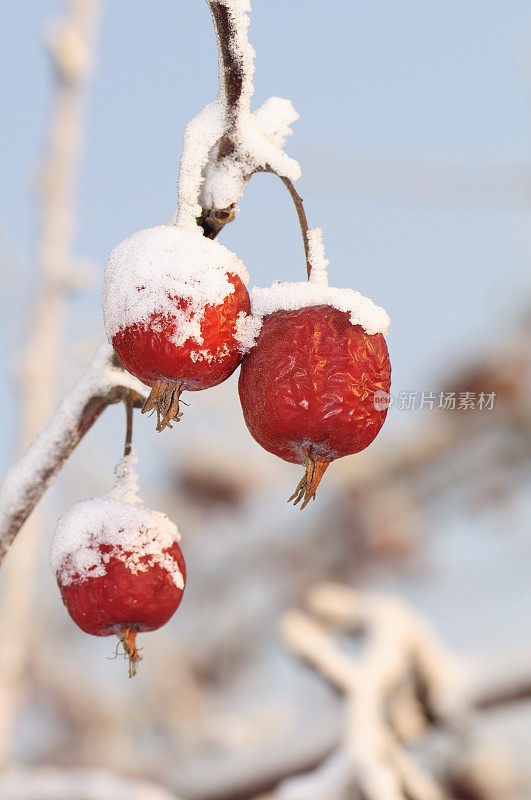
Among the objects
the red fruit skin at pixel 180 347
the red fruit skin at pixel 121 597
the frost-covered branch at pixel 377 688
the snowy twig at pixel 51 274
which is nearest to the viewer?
the red fruit skin at pixel 180 347

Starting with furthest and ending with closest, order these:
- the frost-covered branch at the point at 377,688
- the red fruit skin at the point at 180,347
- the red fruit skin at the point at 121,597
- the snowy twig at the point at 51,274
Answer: the snowy twig at the point at 51,274 < the frost-covered branch at the point at 377,688 < the red fruit skin at the point at 121,597 < the red fruit skin at the point at 180,347

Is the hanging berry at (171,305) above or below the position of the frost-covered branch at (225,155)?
below

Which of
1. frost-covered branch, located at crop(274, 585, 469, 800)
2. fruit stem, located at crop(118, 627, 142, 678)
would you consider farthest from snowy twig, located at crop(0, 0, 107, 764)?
fruit stem, located at crop(118, 627, 142, 678)

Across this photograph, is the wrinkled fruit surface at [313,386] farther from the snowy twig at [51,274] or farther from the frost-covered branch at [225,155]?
the snowy twig at [51,274]

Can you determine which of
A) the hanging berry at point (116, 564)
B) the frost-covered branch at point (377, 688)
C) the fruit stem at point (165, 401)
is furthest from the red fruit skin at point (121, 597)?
the frost-covered branch at point (377, 688)

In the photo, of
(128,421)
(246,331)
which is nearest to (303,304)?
(246,331)

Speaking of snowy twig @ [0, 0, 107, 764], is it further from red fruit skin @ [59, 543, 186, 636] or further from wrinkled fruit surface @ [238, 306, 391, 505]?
wrinkled fruit surface @ [238, 306, 391, 505]

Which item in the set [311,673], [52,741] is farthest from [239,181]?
[52,741]

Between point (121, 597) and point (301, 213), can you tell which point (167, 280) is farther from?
point (121, 597)
